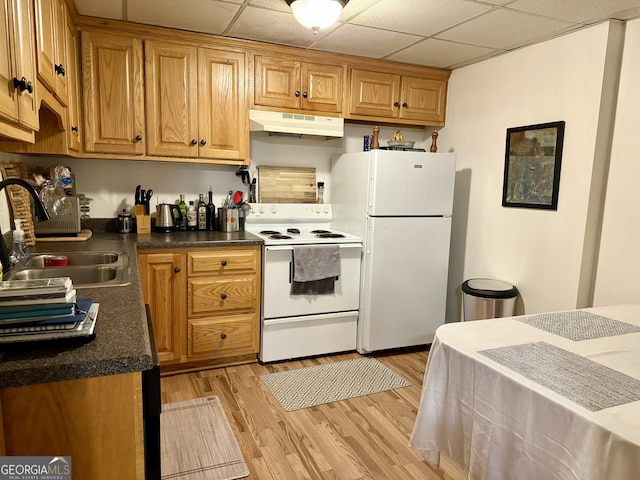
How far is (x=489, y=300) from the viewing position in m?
2.90

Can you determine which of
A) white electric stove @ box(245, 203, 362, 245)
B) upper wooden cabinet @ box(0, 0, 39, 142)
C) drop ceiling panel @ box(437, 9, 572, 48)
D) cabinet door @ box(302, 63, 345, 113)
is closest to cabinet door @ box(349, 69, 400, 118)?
cabinet door @ box(302, 63, 345, 113)

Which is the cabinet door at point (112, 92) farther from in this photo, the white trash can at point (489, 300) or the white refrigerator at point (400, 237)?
the white trash can at point (489, 300)

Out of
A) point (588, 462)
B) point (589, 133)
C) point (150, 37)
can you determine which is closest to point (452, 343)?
point (588, 462)

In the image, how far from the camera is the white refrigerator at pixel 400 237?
10.0 feet

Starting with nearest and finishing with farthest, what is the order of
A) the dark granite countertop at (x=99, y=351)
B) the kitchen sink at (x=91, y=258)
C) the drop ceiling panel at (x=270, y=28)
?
the dark granite countertop at (x=99, y=351), the kitchen sink at (x=91, y=258), the drop ceiling panel at (x=270, y=28)

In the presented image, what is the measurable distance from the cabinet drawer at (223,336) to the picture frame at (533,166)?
202 centimetres

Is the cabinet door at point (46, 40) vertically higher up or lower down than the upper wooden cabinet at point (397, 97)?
lower down

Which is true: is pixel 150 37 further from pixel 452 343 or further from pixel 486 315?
pixel 486 315

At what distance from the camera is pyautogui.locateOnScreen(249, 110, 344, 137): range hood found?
A: 3.04 m

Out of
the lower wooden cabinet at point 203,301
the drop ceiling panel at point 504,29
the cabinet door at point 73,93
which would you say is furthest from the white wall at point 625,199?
the cabinet door at point 73,93

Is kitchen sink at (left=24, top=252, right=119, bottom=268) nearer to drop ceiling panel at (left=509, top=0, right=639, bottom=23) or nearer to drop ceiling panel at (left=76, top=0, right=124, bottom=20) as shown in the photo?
drop ceiling panel at (left=76, top=0, right=124, bottom=20)

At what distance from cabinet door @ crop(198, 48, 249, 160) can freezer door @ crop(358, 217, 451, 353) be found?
3.65 feet

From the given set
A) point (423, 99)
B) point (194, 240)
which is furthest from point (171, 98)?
point (423, 99)

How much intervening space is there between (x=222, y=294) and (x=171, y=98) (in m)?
1.34
